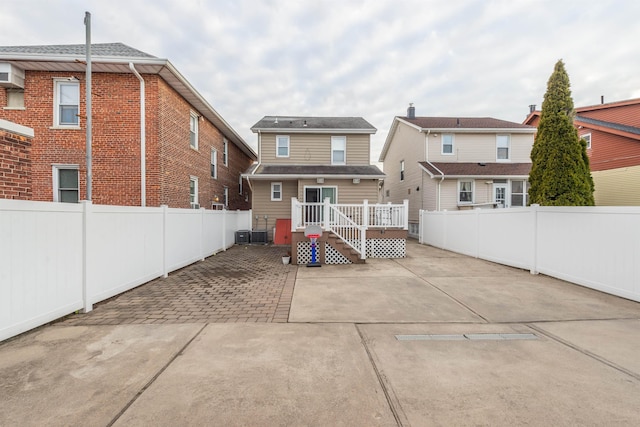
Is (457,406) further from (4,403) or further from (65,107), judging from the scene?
(65,107)

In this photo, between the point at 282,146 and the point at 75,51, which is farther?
the point at 282,146

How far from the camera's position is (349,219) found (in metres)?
8.95

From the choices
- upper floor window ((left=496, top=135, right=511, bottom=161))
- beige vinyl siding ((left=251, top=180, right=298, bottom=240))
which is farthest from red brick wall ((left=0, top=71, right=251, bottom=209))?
upper floor window ((left=496, top=135, right=511, bottom=161))

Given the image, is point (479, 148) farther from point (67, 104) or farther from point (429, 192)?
point (67, 104)

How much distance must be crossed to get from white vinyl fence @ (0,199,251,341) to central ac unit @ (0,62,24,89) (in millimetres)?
7521

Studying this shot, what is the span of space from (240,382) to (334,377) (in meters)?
0.89

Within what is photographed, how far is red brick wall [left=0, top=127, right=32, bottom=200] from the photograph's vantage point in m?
3.59

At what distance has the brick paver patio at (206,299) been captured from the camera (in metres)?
4.14

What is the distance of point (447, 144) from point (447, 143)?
0.06 m

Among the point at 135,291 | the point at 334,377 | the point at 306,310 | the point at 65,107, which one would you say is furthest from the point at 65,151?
the point at 334,377

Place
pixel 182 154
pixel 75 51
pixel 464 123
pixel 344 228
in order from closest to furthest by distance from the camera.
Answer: pixel 75 51, pixel 344 228, pixel 182 154, pixel 464 123

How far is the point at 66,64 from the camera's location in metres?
8.57

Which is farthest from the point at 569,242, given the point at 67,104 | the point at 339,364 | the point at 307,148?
the point at 67,104

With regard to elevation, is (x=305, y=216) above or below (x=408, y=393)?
above
